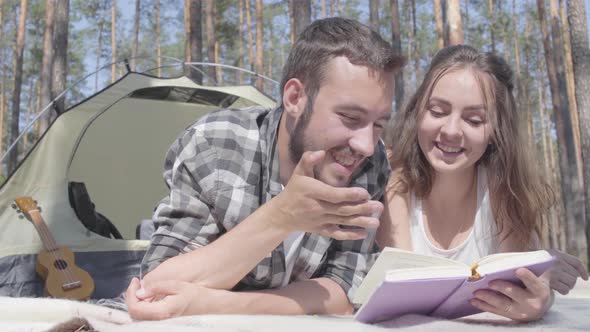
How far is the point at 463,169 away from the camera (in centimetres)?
200

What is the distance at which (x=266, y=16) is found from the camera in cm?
2062

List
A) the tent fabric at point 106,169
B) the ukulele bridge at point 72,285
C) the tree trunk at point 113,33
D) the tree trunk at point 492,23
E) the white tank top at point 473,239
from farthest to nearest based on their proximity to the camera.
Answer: the tree trunk at point 113,33
the tree trunk at point 492,23
the tent fabric at point 106,169
the ukulele bridge at point 72,285
the white tank top at point 473,239

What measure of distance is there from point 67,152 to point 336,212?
2768 millimetres

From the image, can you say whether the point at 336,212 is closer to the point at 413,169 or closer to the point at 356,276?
the point at 356,276

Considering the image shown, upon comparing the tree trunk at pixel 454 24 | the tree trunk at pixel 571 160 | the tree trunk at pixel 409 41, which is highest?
the tree trunk at pixel 409 41

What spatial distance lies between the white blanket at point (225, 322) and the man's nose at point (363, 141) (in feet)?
1.31

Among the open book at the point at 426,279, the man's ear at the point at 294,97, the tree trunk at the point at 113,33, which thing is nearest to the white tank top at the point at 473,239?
the open book at the point at 426,279

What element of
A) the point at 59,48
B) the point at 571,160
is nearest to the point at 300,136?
the point at 59,48

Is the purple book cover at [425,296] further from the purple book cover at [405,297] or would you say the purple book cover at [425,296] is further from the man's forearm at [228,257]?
the man's forearm at [228,257]

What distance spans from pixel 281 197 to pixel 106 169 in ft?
10.6

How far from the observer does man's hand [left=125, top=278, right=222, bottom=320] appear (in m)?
1.29

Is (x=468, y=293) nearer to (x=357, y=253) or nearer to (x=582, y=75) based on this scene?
(x=357, y=253)

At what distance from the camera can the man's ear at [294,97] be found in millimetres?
1527

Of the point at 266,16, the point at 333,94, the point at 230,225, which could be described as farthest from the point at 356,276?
the point at 266,16
